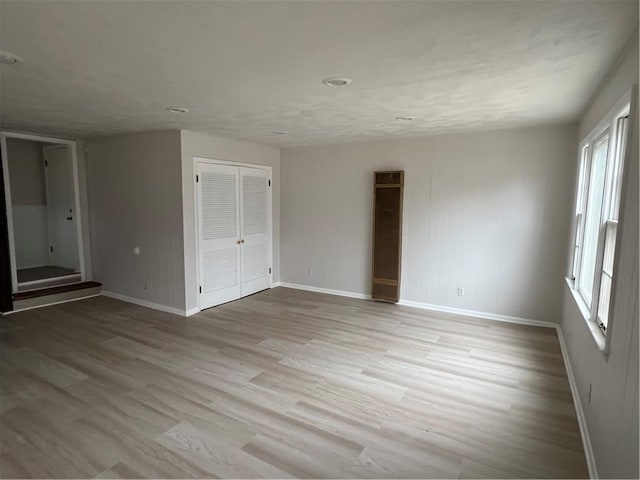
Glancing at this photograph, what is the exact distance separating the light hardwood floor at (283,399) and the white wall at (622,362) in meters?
0.38

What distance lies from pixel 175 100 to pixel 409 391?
313 cm

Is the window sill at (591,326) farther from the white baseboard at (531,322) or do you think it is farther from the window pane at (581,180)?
the window pane at (581,180)

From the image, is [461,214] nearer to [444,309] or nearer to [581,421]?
[444,309]

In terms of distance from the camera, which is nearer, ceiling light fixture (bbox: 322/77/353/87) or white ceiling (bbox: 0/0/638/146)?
white ceiling (bbox: 0/0/638/146)

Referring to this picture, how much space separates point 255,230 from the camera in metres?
5.84

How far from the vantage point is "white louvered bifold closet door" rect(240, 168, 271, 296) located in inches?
220

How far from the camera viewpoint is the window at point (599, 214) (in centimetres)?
226

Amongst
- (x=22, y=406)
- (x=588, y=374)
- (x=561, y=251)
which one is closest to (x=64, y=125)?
(x=22, y=406)

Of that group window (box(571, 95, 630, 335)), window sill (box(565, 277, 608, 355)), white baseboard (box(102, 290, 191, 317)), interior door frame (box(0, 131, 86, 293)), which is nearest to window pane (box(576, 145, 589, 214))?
window (box(571, 95, 630, 335))

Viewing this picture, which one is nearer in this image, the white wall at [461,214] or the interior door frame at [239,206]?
the white wall at [461,214]

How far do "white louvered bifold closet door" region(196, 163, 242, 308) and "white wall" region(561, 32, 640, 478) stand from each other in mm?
4273

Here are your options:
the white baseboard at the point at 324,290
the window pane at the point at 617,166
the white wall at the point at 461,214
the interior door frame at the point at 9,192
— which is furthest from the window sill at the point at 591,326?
the interior door frame at the point at 9,192

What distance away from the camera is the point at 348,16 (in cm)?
164

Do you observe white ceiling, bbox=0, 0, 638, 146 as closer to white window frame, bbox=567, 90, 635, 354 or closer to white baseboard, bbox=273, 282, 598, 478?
white window frame, bbox=567, 90, 635, 354
